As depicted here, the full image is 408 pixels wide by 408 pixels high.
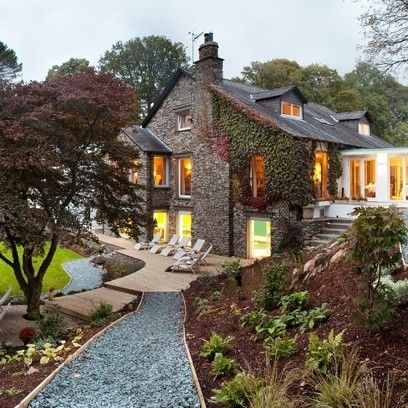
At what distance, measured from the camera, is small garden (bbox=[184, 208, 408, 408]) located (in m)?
4.48

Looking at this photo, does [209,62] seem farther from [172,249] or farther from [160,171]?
[172,249]

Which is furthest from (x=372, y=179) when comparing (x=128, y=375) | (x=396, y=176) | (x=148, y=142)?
(x=128, y=375)

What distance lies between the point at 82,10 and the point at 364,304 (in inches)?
3815

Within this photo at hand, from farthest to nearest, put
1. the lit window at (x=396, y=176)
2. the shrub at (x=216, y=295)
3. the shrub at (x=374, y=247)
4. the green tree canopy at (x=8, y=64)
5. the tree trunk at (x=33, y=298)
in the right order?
the green tree canopy at (x=8, y=64), the lit window at (x=396, y=176), the tree trunk at (x=33, y=298), the shrub at (x=216, y=295), the shrub at (x=374, y=247)

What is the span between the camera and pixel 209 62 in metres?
19.9

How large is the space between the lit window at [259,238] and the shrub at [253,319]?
10437mm

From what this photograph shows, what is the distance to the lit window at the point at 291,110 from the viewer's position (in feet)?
64.0

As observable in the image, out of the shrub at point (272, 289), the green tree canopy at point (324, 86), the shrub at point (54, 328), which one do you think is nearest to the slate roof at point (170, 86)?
the shrub at point (54, 328)

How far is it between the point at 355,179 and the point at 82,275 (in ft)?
46.4

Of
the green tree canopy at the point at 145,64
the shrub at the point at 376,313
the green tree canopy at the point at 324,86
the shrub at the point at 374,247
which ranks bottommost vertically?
the shrub at the point at 376,313

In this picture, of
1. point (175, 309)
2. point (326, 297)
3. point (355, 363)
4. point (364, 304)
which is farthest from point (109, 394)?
point (175, 309)

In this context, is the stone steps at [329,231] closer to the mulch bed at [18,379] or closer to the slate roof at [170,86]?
the slate roof at [170,86]

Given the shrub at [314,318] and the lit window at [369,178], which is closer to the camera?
the shrub at [314,318]

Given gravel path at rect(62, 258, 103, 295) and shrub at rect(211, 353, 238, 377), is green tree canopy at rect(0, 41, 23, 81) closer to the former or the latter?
gravel path at rect(62, 258, 103, 295)
